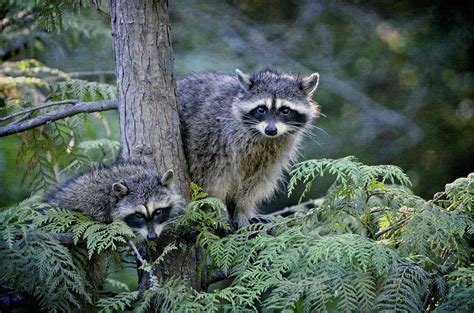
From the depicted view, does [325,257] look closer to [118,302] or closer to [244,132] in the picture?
[118,302]

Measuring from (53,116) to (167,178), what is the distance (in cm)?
72

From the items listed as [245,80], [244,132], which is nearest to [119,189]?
[244,132]

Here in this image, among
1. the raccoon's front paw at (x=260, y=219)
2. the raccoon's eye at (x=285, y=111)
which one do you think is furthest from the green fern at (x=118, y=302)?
the raccoon's eye at (x=285, y=111)

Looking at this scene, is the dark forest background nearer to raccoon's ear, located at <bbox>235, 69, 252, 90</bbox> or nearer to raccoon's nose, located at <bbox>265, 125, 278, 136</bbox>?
raccoon's ear, located at <bbox>235, 69, 252, 90</bbox>

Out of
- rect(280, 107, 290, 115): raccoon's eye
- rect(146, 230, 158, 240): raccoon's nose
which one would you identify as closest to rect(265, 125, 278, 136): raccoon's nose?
rect(280, 107, 290, 115): raccoon's eye

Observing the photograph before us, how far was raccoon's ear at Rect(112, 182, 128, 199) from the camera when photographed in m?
3.96

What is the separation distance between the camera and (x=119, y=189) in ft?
13.0

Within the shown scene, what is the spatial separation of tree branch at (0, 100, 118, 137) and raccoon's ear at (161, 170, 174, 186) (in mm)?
491

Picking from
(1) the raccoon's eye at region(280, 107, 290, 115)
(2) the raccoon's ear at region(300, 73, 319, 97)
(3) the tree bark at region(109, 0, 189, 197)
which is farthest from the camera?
(2) the raccoon's ear at region(300, 73, 319, 97)

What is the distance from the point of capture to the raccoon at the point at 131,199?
392 centimetres

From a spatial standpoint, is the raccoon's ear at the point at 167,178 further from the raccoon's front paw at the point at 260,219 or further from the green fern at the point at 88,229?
the raccoon's front paw at the point at 260,219

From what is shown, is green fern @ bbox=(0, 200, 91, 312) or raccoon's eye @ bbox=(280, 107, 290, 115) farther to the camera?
raccoon's eye @ bbox=(280, 107, 290, 115)

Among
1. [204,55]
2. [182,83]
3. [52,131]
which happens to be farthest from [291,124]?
[204,55]

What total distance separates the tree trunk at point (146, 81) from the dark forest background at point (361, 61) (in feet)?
8.94
